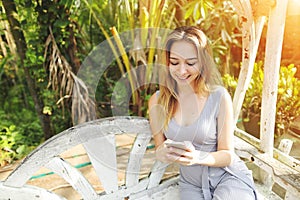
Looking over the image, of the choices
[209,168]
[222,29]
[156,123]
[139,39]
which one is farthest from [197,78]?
[222,29]

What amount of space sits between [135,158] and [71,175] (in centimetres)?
27

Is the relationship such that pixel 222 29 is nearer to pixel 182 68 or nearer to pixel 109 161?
pixel 182 68

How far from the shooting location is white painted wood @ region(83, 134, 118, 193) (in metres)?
1.25

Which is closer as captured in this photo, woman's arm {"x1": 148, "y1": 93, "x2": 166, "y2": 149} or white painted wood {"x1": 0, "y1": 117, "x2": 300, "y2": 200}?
white painted wood {"x1": 0, "y1": 117, "x2": 300, "y2": 200}

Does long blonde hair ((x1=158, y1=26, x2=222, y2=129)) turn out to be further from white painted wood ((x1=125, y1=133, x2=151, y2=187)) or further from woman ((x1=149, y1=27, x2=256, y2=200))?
white painted wood ((x1=125, y1=133, x2=151, y2=187))

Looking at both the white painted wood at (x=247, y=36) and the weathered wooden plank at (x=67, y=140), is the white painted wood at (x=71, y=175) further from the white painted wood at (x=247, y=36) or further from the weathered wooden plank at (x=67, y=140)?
the white painted wood at (x=247, y=36)

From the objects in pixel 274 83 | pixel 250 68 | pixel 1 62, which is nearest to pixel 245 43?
pixel 250 68

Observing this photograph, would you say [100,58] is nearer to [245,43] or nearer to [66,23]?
[66,23]

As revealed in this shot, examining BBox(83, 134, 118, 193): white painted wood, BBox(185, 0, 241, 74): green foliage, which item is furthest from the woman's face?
BBox(185, 0, 241, 74): green foliage

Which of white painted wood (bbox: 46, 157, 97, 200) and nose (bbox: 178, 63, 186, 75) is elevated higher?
nose (bbox: 178, 63, 186, 75)

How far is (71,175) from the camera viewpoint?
1.19 metres

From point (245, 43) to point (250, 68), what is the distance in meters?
0.12

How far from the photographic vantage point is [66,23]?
7.70 ft

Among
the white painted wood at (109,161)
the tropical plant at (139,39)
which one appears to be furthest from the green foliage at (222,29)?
the white painted wood at (109,161)
